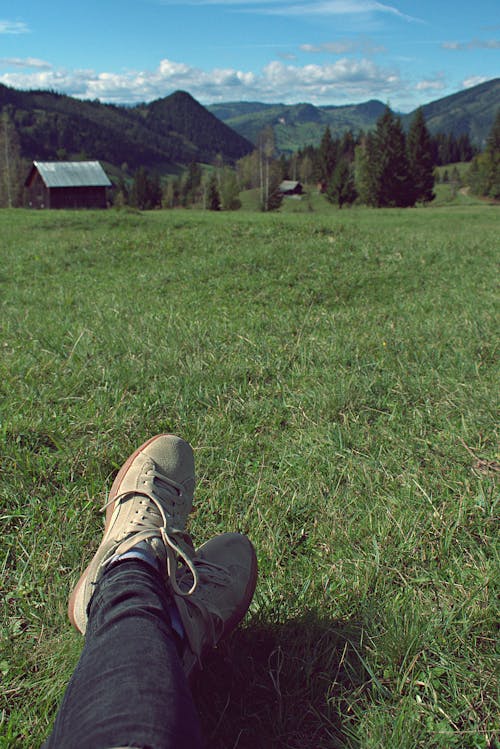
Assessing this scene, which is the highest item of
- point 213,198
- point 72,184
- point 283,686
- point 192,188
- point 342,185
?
point 192,188

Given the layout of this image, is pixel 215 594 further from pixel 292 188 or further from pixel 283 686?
pixel 292 188

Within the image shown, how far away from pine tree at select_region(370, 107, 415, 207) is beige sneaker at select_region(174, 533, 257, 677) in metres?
66.2

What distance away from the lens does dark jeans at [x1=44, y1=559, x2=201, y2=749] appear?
129cm

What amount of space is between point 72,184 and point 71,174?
132 cm

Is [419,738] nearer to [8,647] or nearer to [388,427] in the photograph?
[8,647]

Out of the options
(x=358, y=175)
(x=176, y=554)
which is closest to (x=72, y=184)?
(x=358, y=175)

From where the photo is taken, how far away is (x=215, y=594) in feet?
6.70

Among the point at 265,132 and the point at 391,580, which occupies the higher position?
the point at 265,132

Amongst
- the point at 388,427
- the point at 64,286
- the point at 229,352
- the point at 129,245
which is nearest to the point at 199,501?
the point at 388,427

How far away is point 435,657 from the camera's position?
1.88 meters

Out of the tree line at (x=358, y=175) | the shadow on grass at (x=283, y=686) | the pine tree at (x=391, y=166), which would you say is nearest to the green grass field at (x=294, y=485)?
the shadow on grass at (x=283, y=686)

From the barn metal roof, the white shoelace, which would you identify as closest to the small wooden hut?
the barn metal roof

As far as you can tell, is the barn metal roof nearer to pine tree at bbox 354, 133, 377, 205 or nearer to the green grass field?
pine tree at bbox 354, 133, 377, 205

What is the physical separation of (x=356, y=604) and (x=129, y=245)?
931 cm
